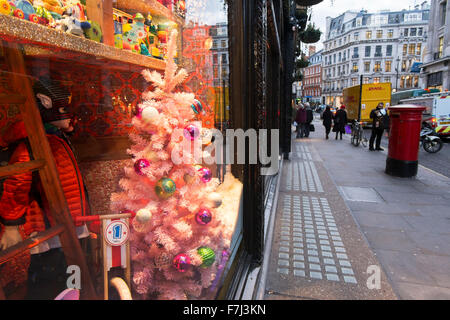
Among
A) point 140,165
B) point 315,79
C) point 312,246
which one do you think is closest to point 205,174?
point 140,165

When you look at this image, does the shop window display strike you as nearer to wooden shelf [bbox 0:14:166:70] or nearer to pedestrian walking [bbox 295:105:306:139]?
wooden shelf [bbox 0:14:166:70]

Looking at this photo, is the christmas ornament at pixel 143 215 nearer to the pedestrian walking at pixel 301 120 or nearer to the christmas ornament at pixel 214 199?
the christmas ornament at pixel 214 199

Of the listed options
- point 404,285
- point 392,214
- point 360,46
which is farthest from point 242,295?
point 360,46

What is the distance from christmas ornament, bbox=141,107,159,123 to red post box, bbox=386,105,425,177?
20.0 feet

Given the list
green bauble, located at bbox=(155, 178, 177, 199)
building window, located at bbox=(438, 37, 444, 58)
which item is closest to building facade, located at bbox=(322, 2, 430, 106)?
building window, located at bbox=(438, 37, 444, 58)

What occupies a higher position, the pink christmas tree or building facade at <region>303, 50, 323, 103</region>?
building facade at <region>303, 50, 323, 103</region>

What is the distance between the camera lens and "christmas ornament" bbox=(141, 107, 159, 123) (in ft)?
5.43

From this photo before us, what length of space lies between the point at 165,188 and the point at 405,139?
6.14 m

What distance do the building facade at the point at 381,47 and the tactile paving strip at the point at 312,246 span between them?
71080 millimetres

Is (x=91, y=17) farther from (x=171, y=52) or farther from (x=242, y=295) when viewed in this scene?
(x=242, y=295)

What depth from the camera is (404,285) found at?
2.44 m

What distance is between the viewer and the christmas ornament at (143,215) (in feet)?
5.37

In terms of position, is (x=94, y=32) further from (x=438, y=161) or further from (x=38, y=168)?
(x=438, y=161)
